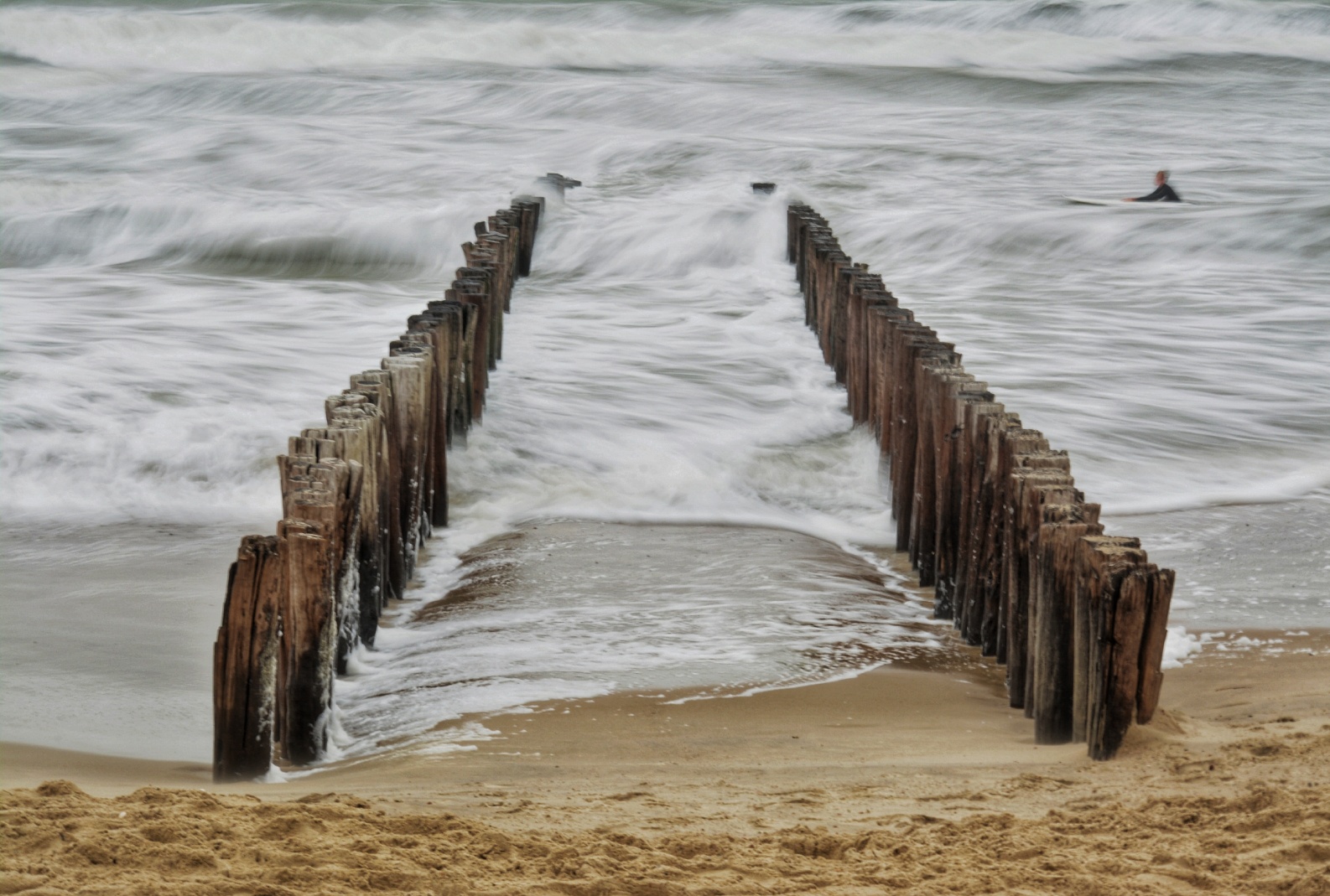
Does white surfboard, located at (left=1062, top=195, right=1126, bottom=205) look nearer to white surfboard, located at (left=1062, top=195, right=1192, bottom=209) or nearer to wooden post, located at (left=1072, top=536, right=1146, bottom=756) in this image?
white surfboard, located at (left=1062, top=195, right=1192, bottom=209)

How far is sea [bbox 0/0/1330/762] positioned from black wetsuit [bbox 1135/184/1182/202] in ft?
2.00

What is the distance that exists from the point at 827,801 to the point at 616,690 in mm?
1212

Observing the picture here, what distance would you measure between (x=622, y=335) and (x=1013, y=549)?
647 cm

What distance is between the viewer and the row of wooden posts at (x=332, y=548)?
3.36 meters

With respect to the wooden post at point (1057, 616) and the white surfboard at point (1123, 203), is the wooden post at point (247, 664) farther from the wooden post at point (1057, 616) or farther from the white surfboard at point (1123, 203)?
the white surfboard at point (1123, 203)

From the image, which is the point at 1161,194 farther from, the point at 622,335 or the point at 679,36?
the point at 679,36

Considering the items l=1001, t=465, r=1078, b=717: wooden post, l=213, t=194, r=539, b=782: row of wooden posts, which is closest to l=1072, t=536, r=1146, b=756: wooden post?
l=1001, t=465, r=1078, b=717: wooden post

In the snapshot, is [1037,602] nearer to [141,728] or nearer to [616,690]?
[616,690]

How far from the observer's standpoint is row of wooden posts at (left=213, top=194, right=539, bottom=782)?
3.36m

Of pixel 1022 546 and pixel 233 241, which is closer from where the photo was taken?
pixel 1022 546

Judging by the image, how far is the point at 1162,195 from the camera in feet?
52.0

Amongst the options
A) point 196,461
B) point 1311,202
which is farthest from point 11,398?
point 1311,202

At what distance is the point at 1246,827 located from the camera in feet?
9.55

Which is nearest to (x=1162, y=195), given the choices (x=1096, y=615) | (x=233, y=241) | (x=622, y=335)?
(x=622, y=335)
